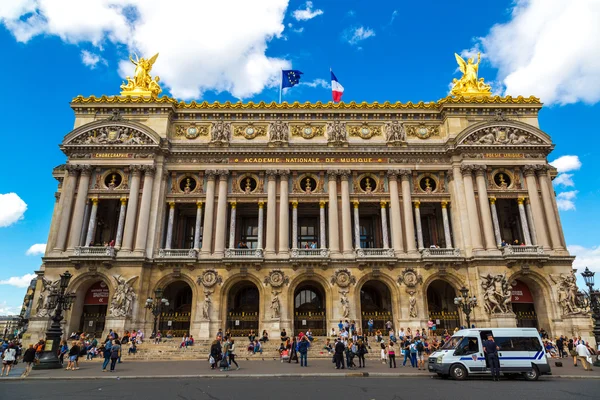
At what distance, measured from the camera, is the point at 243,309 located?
38219 mm

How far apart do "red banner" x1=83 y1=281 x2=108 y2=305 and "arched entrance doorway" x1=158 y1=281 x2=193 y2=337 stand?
4929 mm

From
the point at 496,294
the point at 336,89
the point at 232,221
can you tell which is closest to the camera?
the point at 496,294

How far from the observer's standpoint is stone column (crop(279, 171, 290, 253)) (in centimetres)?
3625

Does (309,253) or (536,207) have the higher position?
(536,207)

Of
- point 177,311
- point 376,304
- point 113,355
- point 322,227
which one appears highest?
point 322,227

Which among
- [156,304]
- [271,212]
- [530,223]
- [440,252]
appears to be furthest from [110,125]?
[530,223]

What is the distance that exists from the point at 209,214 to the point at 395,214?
1711cm

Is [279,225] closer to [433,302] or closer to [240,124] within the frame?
[240,124]

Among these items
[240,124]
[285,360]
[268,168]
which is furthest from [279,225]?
[285,360]

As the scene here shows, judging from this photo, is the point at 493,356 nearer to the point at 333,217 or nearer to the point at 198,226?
the point at 333,217

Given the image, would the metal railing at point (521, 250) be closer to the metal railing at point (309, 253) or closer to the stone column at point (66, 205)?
the metal railing at point (309, 253)

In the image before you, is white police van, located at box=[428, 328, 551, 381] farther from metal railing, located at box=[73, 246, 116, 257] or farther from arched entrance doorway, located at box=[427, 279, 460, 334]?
metal railing, located at box=[73, 246, 116, 257]

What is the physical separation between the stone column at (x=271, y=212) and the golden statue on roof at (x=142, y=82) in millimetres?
15025

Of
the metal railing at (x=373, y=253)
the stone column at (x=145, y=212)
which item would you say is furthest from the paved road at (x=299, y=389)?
the stone column at (x=145, y=212)
